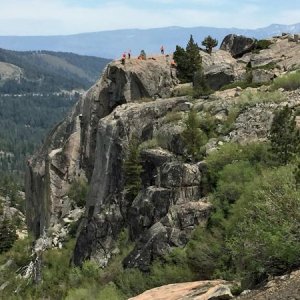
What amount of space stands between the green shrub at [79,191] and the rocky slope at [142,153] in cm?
67

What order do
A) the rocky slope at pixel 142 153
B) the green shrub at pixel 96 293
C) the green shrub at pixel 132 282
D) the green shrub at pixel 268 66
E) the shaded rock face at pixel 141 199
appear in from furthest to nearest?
the green shrub at pixel 268 66
the rocky slope at pixel 142 153
the shaded rock face at pixel 141 199
the green shrub at pixel 96 293
the green shrub at pixel 132 282

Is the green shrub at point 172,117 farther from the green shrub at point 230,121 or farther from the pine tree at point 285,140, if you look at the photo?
the pine tree at point 285,140

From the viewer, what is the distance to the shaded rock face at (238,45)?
56.7m

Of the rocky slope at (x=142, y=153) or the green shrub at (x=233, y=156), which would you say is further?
the rocky slope at (x=142, y=153)

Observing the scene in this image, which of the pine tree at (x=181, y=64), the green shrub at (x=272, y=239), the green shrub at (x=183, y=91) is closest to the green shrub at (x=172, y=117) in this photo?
the green shrub at (x=183, y=91)

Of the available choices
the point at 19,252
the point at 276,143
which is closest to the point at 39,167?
the point at 19,252

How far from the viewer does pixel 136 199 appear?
1297 inches

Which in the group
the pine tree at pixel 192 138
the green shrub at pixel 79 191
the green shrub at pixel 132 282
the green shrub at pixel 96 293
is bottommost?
the green shrub at pixel 79 191

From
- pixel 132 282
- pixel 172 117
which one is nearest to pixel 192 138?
pixel 172 117

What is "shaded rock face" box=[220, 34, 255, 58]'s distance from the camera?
56.7 m

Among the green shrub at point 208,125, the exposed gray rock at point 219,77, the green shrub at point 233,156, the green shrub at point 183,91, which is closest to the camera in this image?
the green shrub at point 233,156

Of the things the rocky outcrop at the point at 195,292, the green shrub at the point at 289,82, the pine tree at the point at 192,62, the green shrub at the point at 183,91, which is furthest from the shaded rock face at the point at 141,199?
the pine tree at the point at 192,62

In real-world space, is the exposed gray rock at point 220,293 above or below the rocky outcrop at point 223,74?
below

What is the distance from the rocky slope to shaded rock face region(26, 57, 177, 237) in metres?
0.10
